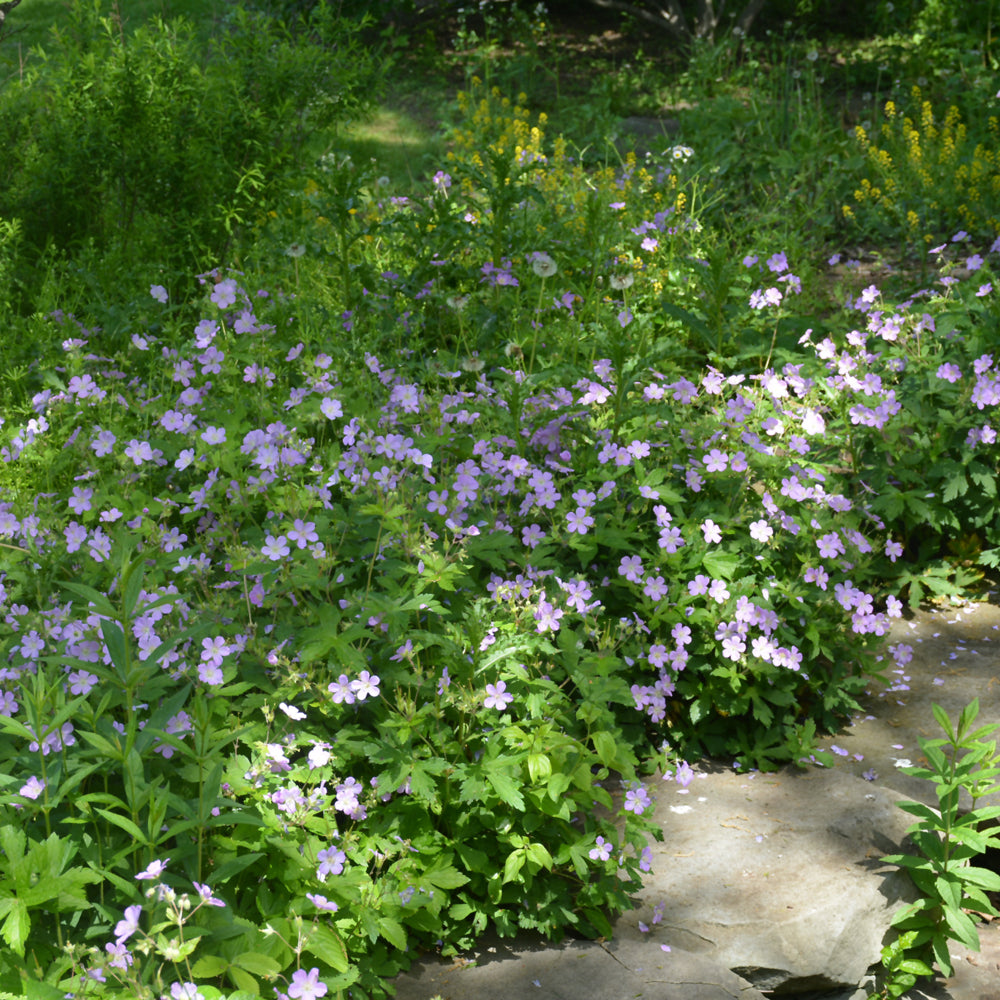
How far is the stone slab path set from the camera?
7.41 feet

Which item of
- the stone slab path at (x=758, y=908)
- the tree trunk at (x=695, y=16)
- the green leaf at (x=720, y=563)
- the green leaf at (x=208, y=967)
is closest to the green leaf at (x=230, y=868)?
the green leaf at (x=208, y=967)

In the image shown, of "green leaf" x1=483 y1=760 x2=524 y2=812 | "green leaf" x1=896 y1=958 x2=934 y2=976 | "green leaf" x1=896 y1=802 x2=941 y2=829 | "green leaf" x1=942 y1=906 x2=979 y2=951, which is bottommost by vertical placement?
"green leaf" x1=896 y1=958 x2=934 y2=976

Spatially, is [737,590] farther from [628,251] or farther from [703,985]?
[628,251]

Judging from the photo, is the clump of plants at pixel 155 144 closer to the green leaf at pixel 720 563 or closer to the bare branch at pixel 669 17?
the green leaf at pixel 720 563

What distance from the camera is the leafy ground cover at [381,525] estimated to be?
1972 mm

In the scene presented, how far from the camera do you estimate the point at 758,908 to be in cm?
248

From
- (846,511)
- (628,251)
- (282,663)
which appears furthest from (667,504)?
(628,251)

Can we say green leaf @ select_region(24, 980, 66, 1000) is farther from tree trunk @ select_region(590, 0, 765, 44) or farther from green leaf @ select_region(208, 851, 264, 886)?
tree trunk @ select_region(590, 0, 765, 44)

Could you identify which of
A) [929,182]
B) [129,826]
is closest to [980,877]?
[129,826]

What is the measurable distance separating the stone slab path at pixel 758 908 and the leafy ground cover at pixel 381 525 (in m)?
0.10

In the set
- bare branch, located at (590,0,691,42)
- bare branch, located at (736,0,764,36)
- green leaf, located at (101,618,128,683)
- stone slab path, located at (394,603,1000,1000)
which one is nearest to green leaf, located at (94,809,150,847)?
green leaf, located at (101,618,128,683)

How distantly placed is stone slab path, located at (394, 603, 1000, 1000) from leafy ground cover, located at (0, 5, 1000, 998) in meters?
0.10

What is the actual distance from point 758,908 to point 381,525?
127 cm

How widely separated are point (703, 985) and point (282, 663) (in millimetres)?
1145
